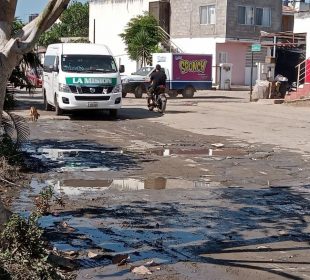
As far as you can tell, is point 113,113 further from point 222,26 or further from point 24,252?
point 222,26

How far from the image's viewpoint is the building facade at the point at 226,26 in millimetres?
49656

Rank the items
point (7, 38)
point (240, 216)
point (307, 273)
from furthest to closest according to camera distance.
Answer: point (240, 216)
point (307, 273)
point (7, 38)

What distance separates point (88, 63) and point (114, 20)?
3907cm

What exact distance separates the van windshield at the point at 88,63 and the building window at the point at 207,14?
2967 centimetres

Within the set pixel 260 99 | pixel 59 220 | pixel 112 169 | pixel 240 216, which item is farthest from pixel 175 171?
pixel 260 99

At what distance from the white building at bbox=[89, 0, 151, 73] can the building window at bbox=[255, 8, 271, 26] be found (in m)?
9.25

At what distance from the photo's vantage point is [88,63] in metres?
21.7

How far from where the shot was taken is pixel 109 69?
21797mm

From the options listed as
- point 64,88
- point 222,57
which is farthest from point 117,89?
point 222,57

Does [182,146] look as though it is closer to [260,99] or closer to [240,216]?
[240,216]

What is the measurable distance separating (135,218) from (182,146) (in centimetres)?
741

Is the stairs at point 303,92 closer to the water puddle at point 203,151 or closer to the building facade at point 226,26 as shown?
the building facade at point 226,26

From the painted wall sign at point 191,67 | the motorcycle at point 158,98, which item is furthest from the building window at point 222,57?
the motorcycle at point 158,98

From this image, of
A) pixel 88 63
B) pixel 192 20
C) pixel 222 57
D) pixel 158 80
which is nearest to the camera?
pixel 88 63
